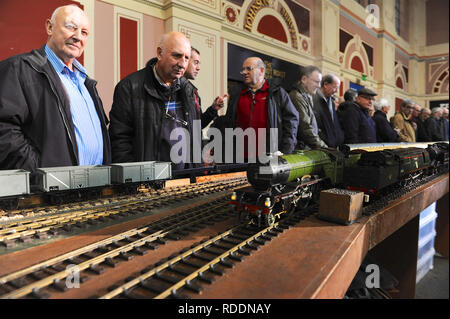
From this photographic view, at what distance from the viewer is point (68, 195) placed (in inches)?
92.3

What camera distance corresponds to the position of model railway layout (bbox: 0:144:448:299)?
125 centimetres

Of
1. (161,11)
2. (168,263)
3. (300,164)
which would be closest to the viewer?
(168,263)

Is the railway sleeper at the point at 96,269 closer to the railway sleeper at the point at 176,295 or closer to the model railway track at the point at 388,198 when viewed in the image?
the railway sleeper at the point at 176,295

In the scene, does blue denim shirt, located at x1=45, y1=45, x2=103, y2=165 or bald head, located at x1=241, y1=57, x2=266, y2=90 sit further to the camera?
bald head, located at x1=241, y1=57, x2=266, y2=90

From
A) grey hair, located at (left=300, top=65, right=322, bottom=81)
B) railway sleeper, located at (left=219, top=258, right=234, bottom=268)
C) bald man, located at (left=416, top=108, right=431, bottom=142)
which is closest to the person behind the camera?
railway sleeper, located at (left=219, top=258, right=234, bottom=268)

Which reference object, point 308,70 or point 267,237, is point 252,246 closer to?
point 267,237

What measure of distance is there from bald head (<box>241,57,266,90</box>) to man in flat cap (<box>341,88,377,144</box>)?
2.32 m

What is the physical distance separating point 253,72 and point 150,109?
1.58 meters

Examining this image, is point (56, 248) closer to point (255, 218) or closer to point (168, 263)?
point (168, 263)

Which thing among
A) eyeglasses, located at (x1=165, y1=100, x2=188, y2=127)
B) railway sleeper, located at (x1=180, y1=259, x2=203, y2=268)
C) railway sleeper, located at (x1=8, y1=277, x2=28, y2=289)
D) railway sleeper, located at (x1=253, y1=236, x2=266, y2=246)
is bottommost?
railway sleeper, located at (x1=8, y1=277, x2=28, y2=289)

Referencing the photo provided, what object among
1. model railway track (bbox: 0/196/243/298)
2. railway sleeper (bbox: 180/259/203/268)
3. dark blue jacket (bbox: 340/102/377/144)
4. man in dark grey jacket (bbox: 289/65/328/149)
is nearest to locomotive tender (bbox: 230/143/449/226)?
model railway track (bbox: 0/196/243/298)

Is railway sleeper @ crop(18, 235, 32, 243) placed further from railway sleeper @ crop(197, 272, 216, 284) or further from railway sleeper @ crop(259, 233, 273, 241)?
railway sleeper @ crop(259, 233, 273, 241)
